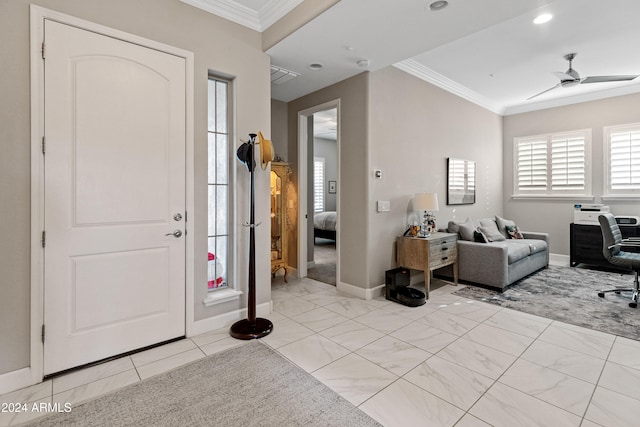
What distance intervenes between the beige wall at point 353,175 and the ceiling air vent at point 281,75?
2.03ft

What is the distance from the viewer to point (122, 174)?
235 centimetres

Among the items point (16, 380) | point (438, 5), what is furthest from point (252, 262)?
point (438, 5)

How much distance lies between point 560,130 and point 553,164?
2.09ft

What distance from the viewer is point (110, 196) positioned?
7.58ft

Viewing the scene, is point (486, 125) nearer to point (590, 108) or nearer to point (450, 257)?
point (590, 108)

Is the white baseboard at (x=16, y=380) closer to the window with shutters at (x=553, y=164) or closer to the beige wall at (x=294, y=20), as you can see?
the beige wall at (x=294, y=20)

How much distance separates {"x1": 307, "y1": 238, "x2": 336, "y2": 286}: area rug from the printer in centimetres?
428

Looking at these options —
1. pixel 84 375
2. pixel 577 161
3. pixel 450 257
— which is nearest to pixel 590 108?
pixel 577 161

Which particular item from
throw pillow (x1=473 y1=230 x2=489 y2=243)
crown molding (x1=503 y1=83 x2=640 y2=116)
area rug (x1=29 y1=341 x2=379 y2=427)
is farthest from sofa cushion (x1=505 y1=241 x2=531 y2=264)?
area rug (x1=29 y1=341 x2=379 y2=427)

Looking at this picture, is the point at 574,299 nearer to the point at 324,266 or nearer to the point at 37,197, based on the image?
the point at 324,266

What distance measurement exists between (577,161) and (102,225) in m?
7.20

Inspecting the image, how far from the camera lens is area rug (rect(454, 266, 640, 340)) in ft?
9.98

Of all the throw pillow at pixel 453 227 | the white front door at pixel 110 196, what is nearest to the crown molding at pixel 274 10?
the white front door at pixel 110 196

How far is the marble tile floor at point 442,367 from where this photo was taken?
5.87 feet
